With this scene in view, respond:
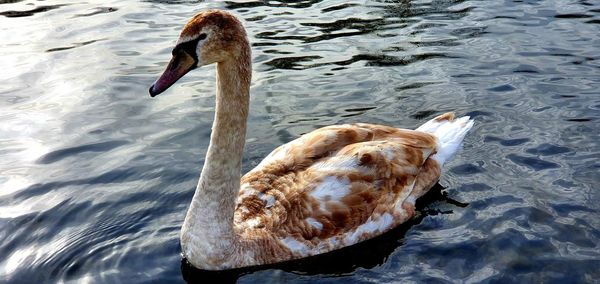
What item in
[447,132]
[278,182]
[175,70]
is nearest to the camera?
[175,70]

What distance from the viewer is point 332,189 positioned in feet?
22.4

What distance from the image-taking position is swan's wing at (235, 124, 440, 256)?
21.8 ft

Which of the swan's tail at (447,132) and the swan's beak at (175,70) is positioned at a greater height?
the swan's beak at (175,70)

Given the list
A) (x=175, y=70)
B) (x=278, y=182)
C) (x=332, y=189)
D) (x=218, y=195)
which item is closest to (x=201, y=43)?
(x=175, y=70)

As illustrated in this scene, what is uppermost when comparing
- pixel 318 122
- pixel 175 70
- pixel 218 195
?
pixel 175 70

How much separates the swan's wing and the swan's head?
151cm

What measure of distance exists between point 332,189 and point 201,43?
1976 millimetres

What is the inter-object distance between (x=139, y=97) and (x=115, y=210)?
345 centimetres

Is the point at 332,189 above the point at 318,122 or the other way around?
above

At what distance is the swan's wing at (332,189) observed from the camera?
21.8 ft

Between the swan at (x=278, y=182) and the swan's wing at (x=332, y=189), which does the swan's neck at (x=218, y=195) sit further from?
the swan's wing at (x=332, y=189)

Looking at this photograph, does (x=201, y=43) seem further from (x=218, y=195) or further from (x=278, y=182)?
(x=278, y=182)

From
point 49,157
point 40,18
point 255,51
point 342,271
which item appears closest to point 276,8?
point 255,51

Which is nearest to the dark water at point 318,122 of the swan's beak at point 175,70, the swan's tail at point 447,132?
the swan's tail at point 447,132
